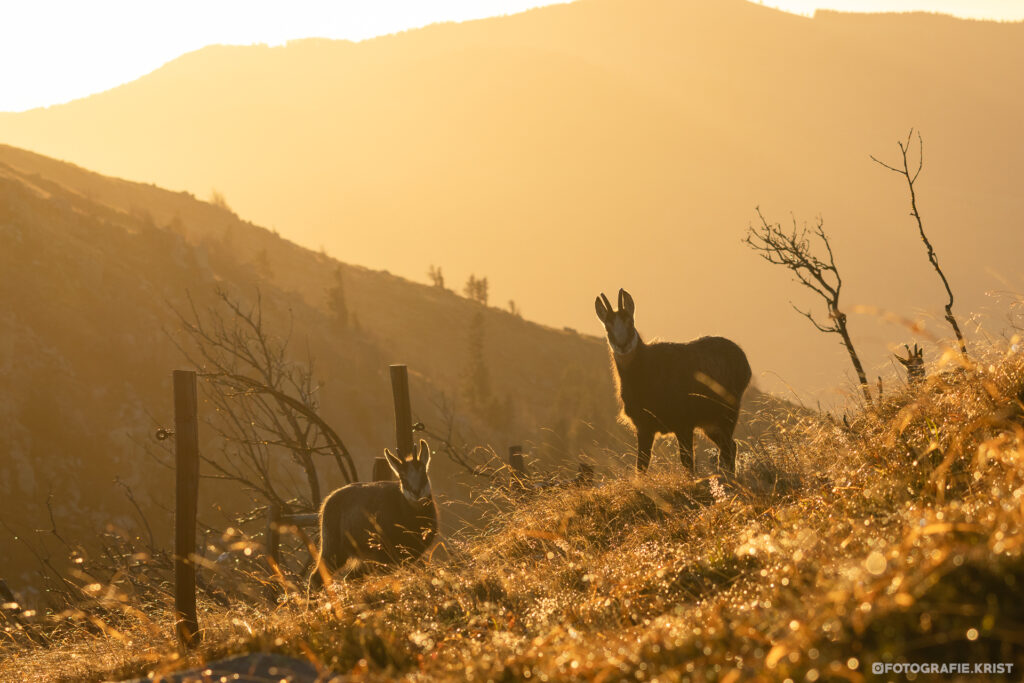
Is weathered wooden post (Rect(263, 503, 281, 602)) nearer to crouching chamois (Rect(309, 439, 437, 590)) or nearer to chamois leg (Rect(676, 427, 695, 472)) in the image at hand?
crouching chamois (Rect(309, 439, 437, 590))

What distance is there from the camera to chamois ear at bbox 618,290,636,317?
9.54 meters

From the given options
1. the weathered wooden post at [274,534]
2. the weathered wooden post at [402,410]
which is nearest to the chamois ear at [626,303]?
the weathered wooden post at [402,410]

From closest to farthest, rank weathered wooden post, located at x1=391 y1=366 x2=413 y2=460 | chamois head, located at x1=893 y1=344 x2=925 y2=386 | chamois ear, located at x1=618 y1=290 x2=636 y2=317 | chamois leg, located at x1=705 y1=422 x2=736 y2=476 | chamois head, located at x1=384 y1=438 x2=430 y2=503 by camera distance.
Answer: chamois head, located at x1=893 y1=344 x2=925 y2=386 < chamois head, located at x1=384 y1=438 x2=430 y2=503 < chamois ear, located at x1=618 y1=290 x2=636 y2=317 < chamois leg, located at x1=705 y1=422 x2=736 y2=476 < weathered wooden post, located at x1=391 y1=366 x2=413 y2=460

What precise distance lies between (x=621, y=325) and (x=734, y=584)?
17.7 feet

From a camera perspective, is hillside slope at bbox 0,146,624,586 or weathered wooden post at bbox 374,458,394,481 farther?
hillside slope at bbox 0,146,624,586

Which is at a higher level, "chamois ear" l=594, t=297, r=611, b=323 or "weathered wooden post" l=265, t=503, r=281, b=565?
"chamois ear" l=594, t=297, r=611, b=323

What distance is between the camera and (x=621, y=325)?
9.66 metres

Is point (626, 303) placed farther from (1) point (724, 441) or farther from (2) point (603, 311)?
(1) point (724, 441)

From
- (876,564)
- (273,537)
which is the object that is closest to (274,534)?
(273,537)

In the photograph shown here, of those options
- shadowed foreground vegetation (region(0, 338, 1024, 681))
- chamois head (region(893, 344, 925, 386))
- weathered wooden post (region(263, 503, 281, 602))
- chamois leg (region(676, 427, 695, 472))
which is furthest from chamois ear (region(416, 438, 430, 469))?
chamois head (region(893, 344, 925, 386))

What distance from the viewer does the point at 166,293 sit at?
163 ft

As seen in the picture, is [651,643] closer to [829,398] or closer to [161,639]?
[161,639]

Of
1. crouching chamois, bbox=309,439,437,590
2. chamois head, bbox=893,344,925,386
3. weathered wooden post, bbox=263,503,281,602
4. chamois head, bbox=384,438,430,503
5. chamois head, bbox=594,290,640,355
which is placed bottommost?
weathered wooden post, bbox=263,503,281,602

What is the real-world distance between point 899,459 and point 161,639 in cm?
590
